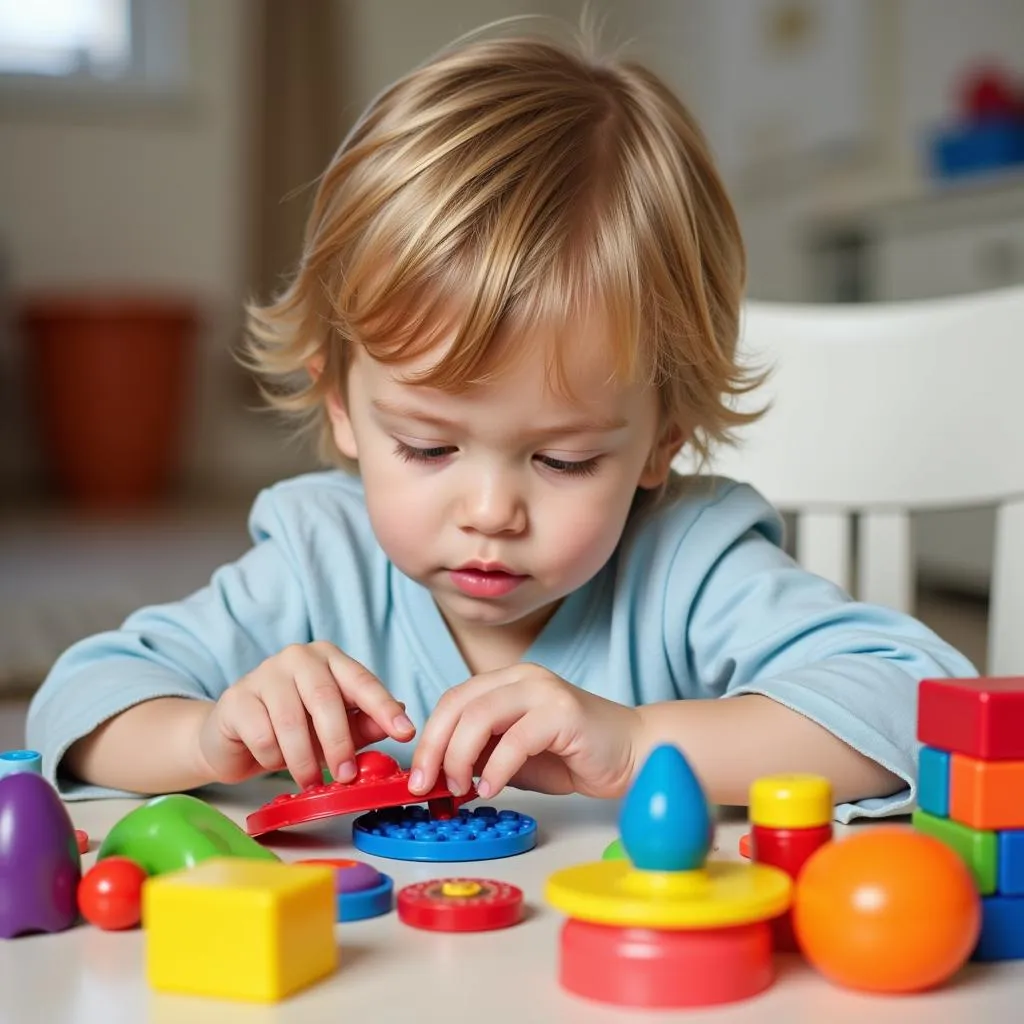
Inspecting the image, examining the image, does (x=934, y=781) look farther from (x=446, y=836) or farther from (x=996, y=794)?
(x=446, y=836)

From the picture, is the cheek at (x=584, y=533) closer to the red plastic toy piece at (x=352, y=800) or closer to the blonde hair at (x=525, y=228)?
the blonde hair at (x=525, y=228)

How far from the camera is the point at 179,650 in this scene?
0.90m

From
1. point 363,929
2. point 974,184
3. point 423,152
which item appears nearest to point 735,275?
point 423,152

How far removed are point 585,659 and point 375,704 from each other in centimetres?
31

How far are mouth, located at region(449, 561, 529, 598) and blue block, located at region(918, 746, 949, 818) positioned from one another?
1.18 ft

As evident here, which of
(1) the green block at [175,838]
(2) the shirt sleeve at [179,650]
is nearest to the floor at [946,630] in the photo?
(2) the shirt sleeve at [179,650]

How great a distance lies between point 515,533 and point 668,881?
0.39m

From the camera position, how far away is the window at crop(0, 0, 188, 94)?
491 centimetres

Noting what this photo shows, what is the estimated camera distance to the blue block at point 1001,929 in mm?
475

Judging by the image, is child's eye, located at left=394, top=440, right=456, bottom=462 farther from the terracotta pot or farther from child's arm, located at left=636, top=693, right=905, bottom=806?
the terracotta pot

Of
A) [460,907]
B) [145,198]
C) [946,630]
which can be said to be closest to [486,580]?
[460,907]

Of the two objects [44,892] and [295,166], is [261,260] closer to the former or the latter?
[295,166]

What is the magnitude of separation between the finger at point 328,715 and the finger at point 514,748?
61mm

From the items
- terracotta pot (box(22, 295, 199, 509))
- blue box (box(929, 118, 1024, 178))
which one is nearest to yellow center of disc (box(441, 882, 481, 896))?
blue box (box(929, 118, 1024, 178))
